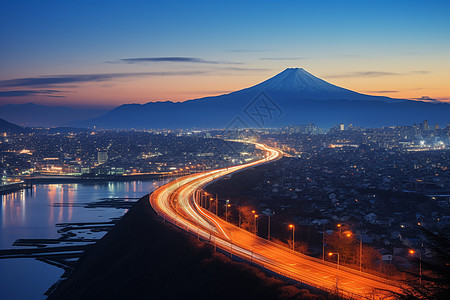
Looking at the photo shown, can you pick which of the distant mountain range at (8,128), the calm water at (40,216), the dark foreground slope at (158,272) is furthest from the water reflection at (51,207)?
the distant mountain range at (8,128)

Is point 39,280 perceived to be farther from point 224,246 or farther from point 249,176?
point 249,176

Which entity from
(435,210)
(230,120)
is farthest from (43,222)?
(230,120)

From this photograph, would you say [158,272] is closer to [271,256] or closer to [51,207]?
[271,256]

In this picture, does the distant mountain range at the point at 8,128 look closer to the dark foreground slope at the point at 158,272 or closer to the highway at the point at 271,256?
the highway at the point at 271,256

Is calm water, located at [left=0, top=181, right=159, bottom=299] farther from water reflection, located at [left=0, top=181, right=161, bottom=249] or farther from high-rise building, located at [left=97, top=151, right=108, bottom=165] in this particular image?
high-rise building, located at [left=97, top=151, right=108, bottom=165]

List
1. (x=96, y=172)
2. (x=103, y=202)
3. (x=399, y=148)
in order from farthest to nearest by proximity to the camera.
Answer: (x=399, y=148), (x=96, y=172), (x=103, y=202)
